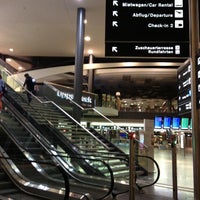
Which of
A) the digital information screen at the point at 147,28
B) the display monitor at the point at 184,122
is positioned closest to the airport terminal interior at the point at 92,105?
the digital information screen at the point at 147,28

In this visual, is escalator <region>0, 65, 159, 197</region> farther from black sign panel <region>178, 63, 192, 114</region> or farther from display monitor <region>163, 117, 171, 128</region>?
display monitor <region>163, 117, 171, 128</region>

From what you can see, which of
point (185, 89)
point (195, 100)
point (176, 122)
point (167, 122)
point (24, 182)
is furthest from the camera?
point (167, 122)

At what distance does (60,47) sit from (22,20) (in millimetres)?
5915

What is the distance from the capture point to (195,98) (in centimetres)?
317

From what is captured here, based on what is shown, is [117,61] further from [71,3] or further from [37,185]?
[37,185]

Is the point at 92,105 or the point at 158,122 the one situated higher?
the point at 92,105

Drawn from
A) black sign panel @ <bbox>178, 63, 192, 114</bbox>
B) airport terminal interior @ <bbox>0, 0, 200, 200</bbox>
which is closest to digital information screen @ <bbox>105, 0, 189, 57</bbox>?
airport terminal interior @ <bbox>0, 0, 200, 200</bbox>

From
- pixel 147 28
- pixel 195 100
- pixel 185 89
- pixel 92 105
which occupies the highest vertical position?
pixel 92 105

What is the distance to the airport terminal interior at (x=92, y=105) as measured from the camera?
4559 mm

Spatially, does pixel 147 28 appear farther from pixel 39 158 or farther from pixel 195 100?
pixel 39 158

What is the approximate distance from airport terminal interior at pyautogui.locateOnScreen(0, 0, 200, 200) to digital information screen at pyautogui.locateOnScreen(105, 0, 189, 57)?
0.02 metres

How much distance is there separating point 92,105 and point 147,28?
14.9 metres

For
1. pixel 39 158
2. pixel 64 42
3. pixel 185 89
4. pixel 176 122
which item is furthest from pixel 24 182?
pixel 176 122

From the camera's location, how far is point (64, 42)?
20594 millimetres
